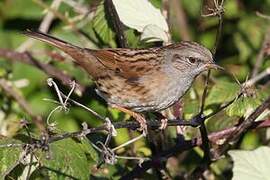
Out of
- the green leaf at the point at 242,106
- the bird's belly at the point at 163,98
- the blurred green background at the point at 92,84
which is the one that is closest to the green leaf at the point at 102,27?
the blurred green background at the point at 92,84

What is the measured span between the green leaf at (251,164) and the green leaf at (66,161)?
2.04 ft

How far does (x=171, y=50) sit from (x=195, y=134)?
448 mm

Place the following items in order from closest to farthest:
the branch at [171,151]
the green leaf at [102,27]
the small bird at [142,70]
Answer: the branch at [171,151] → the small bird at [142,70] → the green leaf at [102,27]

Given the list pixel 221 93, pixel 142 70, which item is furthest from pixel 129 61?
pixel 221 93

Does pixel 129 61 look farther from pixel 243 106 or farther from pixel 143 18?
pixel 243 106

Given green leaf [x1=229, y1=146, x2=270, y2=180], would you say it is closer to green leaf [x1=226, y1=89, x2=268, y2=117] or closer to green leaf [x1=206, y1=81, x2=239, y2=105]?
green leaf [x1=226, y1=89, x2=268, y2=117]

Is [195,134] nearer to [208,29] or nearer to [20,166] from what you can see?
[20,166]

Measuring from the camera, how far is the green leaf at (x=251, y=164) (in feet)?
10.3

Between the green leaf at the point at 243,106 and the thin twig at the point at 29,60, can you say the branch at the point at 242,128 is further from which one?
the thin twig at the point at 29,60

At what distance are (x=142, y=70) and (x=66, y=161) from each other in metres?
1.00

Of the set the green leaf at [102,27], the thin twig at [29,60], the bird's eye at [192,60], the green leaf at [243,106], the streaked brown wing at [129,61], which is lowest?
the thin twig at [29,60]

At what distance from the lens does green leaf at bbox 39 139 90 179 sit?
295 cm

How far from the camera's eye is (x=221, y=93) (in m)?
4.00

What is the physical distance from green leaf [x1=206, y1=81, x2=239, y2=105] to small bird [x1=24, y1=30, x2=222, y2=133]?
7.6 inches
